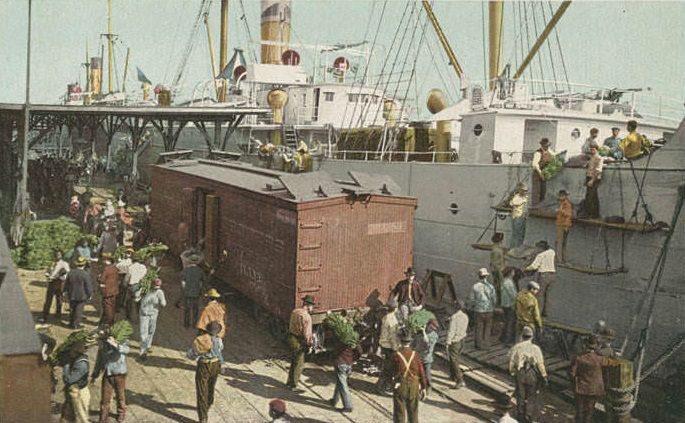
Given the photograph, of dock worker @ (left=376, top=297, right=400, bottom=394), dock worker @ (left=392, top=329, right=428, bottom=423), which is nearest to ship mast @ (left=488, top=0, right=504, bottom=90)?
dock worker @ (left=376, top=297, right=400, bottom=394)

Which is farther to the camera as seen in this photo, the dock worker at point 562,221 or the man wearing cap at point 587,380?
the dock worker at point 562,221

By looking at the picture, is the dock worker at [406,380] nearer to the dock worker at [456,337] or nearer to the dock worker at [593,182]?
the dock worker at [456,337]

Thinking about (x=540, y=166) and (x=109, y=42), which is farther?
(x=109, y=42)

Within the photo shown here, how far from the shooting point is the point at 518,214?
534 inches

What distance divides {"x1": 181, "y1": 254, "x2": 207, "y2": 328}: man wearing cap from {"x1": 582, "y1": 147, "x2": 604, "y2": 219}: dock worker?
908cm

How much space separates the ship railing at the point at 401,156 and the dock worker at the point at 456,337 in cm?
895

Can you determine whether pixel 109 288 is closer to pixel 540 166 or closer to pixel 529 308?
pixel 529 308

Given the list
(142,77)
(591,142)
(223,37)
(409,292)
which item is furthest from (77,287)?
(142,77)

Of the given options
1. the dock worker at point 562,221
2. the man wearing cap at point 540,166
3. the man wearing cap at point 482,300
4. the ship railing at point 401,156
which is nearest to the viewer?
the man wearing cap at point 482,300

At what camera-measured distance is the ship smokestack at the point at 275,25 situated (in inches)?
1411

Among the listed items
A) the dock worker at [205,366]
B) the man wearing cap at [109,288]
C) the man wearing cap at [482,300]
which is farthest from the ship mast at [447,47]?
the dock worker at [205,366]

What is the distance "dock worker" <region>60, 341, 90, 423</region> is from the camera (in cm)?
734

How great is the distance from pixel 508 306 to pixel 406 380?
5219 millimetres

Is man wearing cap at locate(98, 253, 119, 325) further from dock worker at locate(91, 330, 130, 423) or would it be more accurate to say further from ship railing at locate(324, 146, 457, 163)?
ship railing at locate(324, 146, 457, 163)
